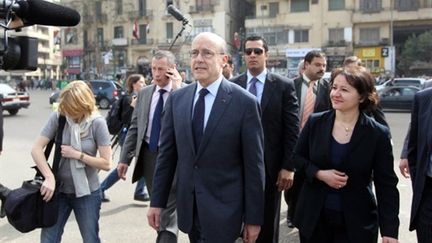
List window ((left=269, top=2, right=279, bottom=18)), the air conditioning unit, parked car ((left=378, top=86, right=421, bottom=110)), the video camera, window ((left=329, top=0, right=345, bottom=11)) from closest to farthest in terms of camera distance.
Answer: the video camera → parked car ((left=378, top=86, right=421, bottom=110)) → the air conditioning unit → window ((left=329, top=0, right=345, bottom=11)) → window ((left=269, top=2, right=279, bottom=18))

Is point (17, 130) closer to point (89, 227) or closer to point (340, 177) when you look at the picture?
point (89, 227)

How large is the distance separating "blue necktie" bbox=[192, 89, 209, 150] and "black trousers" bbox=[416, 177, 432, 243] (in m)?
1.66

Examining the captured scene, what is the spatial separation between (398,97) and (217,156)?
20.9 metres

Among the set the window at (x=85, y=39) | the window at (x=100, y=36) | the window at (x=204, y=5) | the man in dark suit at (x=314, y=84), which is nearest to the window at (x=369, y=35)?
the window at (x=204, y=5)

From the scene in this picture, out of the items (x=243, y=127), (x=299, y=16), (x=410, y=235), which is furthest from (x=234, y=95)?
(x=299, y=16)

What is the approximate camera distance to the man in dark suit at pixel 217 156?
3111 millimetres

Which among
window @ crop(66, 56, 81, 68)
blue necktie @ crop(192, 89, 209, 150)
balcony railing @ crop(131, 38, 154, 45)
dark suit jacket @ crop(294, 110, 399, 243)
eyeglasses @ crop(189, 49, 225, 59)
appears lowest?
dark suit jacket @ crop(294, 110, 399, 243)

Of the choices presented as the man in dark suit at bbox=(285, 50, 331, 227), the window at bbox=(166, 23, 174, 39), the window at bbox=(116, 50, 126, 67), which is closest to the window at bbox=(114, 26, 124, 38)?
the window at bbox=(116, 50, 126, 67)

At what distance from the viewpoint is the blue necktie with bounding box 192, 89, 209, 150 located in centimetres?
318

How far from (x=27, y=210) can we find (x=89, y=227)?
19.7 inches

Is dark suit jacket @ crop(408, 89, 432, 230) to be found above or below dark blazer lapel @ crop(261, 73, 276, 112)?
below

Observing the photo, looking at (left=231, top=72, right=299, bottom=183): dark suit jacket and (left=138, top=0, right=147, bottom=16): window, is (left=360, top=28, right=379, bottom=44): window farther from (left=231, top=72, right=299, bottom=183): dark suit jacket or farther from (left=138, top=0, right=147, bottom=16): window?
(left=231, top=72, right=299, bottom=183): dark suit jacket

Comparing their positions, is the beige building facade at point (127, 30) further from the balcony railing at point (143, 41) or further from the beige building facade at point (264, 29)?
the beige building facade at point (264, 29)

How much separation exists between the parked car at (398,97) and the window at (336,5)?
101ft
